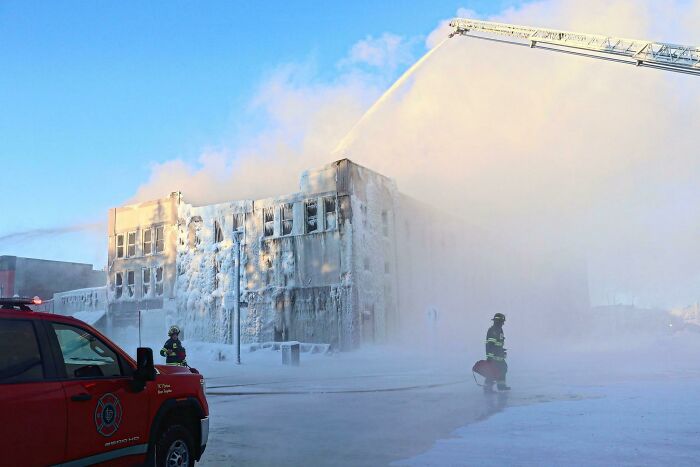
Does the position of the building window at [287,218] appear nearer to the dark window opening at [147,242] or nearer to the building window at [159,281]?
the building window at [159,281]

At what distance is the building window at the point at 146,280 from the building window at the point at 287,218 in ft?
40.7

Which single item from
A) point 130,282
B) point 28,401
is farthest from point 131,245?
point 28,401

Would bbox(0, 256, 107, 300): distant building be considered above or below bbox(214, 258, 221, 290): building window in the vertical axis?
above

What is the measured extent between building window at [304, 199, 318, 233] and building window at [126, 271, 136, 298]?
15794 mm

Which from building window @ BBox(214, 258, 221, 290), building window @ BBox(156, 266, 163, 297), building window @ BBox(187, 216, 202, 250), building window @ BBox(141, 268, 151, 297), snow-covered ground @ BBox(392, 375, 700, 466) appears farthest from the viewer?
building window @ BBox(141, 268, 151, 297)

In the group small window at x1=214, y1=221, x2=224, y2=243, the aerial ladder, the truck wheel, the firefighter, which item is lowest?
the truck wheel

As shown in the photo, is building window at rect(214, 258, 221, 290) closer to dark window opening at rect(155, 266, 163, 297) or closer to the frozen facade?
the frozen facade

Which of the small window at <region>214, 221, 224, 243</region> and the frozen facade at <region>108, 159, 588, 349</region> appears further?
the small window at <region>214, 221, 224, 243</region>

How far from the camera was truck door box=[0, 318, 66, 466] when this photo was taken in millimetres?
3914

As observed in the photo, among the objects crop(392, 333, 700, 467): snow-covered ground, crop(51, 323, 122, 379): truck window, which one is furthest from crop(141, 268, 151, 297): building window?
crop(51, 323, 122, 379): truck window

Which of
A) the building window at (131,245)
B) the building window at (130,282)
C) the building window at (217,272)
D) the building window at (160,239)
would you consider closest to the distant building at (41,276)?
the building window at (130,282)

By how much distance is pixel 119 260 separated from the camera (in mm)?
43250

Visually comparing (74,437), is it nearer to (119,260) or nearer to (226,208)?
(226,208)

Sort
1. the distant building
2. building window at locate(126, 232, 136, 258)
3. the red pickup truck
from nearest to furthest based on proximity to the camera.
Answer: the red pickup truck
building window at locate(126, 232, 136, 258)
the distant building
